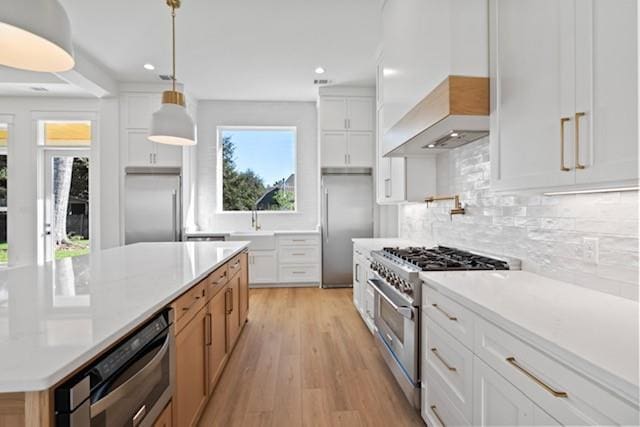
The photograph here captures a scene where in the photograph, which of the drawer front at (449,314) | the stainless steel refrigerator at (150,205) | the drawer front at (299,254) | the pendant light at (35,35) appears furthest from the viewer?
the drawer front at (299,254)

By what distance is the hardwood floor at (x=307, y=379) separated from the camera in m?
2.00

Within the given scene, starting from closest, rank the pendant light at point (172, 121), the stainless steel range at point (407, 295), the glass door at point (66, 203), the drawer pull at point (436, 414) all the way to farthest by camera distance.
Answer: the drawer pull at point (436, 414) → the stainless steel range at point (407, 295) → the pendant light at point (172, 121) → the glass door at point (66, 203)

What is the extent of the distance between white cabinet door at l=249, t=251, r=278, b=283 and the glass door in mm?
2592

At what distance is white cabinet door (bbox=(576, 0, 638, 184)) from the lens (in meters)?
0.97

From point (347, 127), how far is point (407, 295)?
3.64 metres

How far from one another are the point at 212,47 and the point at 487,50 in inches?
125

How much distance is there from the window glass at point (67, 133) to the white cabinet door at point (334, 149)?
3.62 metres

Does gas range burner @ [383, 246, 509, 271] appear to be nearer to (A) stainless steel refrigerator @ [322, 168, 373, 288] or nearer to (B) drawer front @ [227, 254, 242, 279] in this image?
(B) drawer front @ [227, 254, 242, 279]

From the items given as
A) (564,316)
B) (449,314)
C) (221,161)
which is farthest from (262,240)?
(564,316)

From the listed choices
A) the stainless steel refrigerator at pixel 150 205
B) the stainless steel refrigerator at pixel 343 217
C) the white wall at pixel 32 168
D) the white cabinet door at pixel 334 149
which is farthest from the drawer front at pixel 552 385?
the white wall at pixel 32 168

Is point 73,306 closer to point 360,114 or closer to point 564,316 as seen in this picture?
point 564,316

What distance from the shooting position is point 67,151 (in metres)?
5.12

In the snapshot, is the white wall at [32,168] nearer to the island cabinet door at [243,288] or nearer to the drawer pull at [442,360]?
the island cabinet door at [243,288]

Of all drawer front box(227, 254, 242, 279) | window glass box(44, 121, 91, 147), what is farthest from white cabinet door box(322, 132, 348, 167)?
window glass box(44, 121, 91, 147)
